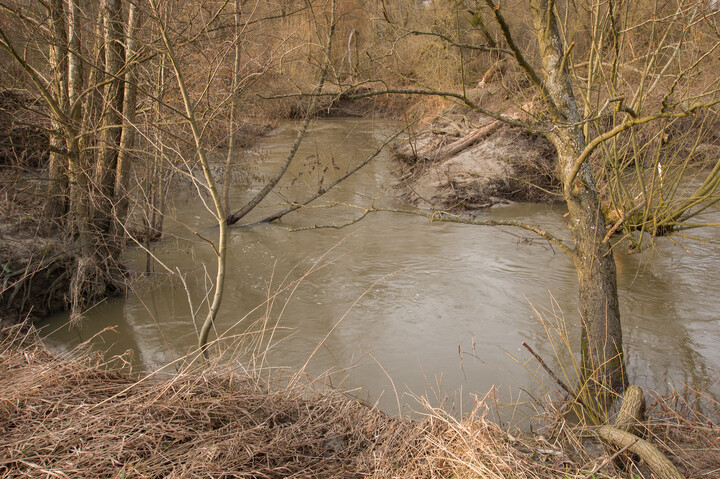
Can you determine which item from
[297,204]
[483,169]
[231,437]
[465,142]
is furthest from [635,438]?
[465,142]

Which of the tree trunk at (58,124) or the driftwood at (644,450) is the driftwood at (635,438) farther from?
the tree trunk at (58,124)

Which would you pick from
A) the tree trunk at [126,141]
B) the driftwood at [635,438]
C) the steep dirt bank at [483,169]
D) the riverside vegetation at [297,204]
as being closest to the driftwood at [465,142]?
the steep dirt bank at [483,169]

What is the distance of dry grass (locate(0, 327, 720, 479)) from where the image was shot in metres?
2.90

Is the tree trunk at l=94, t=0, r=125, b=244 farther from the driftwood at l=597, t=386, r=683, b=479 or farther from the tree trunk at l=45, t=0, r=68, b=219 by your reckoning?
the driftwood at l=597, t=386, r=683, b=479

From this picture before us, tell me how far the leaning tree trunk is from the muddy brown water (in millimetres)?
333

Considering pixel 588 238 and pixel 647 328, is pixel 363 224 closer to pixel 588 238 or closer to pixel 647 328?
pixel 647 328

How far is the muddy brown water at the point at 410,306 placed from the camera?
18.9 feet

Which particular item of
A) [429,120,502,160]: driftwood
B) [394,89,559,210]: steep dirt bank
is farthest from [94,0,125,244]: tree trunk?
[429,120,502,160]: driftwood

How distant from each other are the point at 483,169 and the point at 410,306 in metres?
5.90

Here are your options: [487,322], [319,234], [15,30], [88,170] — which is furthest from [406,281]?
[15,30]

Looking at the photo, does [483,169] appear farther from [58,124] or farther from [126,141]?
[58,124]

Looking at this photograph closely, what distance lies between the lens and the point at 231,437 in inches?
124

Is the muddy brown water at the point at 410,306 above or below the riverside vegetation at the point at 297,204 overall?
below

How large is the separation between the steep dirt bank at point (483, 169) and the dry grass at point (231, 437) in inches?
323
